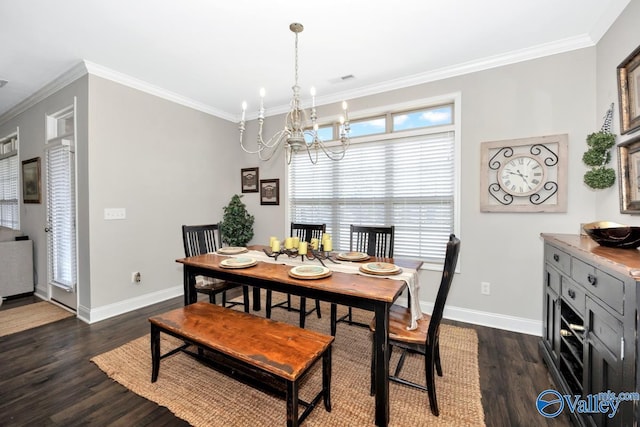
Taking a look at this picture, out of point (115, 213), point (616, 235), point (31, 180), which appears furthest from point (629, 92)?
point (31, 180)

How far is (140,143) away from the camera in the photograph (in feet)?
11.1

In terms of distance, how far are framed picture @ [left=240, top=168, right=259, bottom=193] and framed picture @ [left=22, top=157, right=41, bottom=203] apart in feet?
8.88

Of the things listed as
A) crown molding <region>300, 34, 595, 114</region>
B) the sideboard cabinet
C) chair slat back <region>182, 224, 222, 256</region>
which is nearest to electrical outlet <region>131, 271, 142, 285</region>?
chair slat back <region>182, 224, 222, 256</region>

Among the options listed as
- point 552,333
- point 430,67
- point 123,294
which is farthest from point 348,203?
point 123,294

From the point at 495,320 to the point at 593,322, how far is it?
1.65 metres

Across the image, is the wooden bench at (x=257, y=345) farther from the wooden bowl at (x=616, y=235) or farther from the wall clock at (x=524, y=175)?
the wall clock at (x=524, y=175)

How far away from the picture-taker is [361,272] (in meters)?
1.97

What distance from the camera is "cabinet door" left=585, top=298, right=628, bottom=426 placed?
3.70 ft

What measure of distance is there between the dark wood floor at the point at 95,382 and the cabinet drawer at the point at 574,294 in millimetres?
692

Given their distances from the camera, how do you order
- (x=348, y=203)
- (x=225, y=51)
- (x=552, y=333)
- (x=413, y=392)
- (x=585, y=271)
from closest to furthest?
1. (x=585, y=271)
2. (x=413, y=392)
3. (x=552, y=333)
4. (x=225, y=51)
5. (x=348, y=203)

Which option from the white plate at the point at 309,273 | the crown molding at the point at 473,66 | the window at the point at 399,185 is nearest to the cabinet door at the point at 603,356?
the white plate at the point at 309,273

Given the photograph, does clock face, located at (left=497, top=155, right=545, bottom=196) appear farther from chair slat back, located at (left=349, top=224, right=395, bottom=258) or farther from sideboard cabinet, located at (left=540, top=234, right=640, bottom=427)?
chair slat back, located at (left=349, top=224, right=395, bottom=258)

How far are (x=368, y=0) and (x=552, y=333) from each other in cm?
282

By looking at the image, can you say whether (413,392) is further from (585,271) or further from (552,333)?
(585,271)
